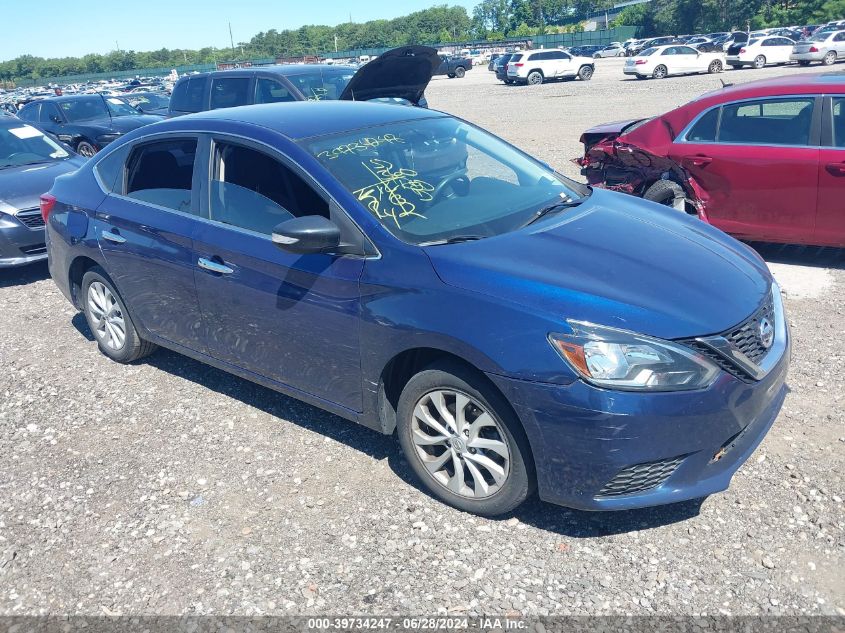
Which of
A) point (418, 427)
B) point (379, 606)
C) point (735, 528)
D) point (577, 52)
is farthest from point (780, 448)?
point (577, 52)

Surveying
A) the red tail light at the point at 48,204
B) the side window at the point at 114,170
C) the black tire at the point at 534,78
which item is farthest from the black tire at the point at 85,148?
the black tire at the point at 534,78

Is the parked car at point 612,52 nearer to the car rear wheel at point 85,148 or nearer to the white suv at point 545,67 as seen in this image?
the white suv at point 545,67

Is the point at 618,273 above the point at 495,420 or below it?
above

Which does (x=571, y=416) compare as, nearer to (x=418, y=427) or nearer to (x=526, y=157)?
(x=418, y=427)

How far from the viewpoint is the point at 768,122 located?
626 centimetres

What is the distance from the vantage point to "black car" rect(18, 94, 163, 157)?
14031mm

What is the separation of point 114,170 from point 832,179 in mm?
5411

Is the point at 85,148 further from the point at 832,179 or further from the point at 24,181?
the point at 832,179

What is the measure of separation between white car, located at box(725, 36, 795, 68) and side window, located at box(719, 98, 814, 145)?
30.0m

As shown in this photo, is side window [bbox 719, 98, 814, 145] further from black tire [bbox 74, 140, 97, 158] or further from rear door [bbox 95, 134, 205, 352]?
black tire [bbox 74, 140, 97, 158]

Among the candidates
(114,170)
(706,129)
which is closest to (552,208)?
(114,170)

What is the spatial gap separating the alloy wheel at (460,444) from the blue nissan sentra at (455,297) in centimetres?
1

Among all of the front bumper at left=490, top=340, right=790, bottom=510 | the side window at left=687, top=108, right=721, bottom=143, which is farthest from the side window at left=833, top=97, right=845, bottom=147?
the front bumper at left=490, top=340, right=790, bottom=510

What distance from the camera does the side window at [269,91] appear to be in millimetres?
10703
